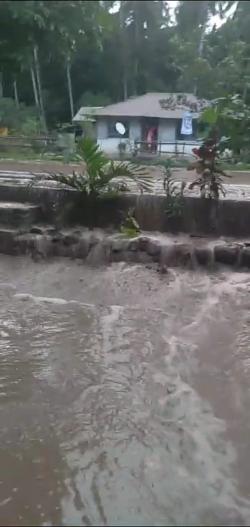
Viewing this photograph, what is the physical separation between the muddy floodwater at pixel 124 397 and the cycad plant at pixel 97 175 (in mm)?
1258

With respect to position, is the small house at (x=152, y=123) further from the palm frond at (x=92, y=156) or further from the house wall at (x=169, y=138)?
the palm frond at (x=92, y=156)

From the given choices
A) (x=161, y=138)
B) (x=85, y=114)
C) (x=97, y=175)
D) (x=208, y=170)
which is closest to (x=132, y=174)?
(x=97, y=175)

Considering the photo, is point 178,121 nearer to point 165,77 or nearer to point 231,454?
point 165,77

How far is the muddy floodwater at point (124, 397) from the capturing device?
9.25 ft

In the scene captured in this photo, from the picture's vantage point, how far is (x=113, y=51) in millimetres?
4941

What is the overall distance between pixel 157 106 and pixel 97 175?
17.2ft

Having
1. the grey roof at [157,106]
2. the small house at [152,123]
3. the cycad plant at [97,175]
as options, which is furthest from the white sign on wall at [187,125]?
the cycad plant at [97,175]

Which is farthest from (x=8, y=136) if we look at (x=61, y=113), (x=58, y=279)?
(x=58, y=279)

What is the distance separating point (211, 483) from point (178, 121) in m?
11.2

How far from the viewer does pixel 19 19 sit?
2.35 metres

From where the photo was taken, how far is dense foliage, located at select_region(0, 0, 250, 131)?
2285mm

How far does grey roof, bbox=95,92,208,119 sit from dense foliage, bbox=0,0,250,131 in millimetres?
261

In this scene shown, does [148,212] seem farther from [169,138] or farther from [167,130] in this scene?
[167,130]

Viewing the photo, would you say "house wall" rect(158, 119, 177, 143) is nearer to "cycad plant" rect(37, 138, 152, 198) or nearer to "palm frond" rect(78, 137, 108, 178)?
"cycad plant" rect(37, 138, 152, 198)
